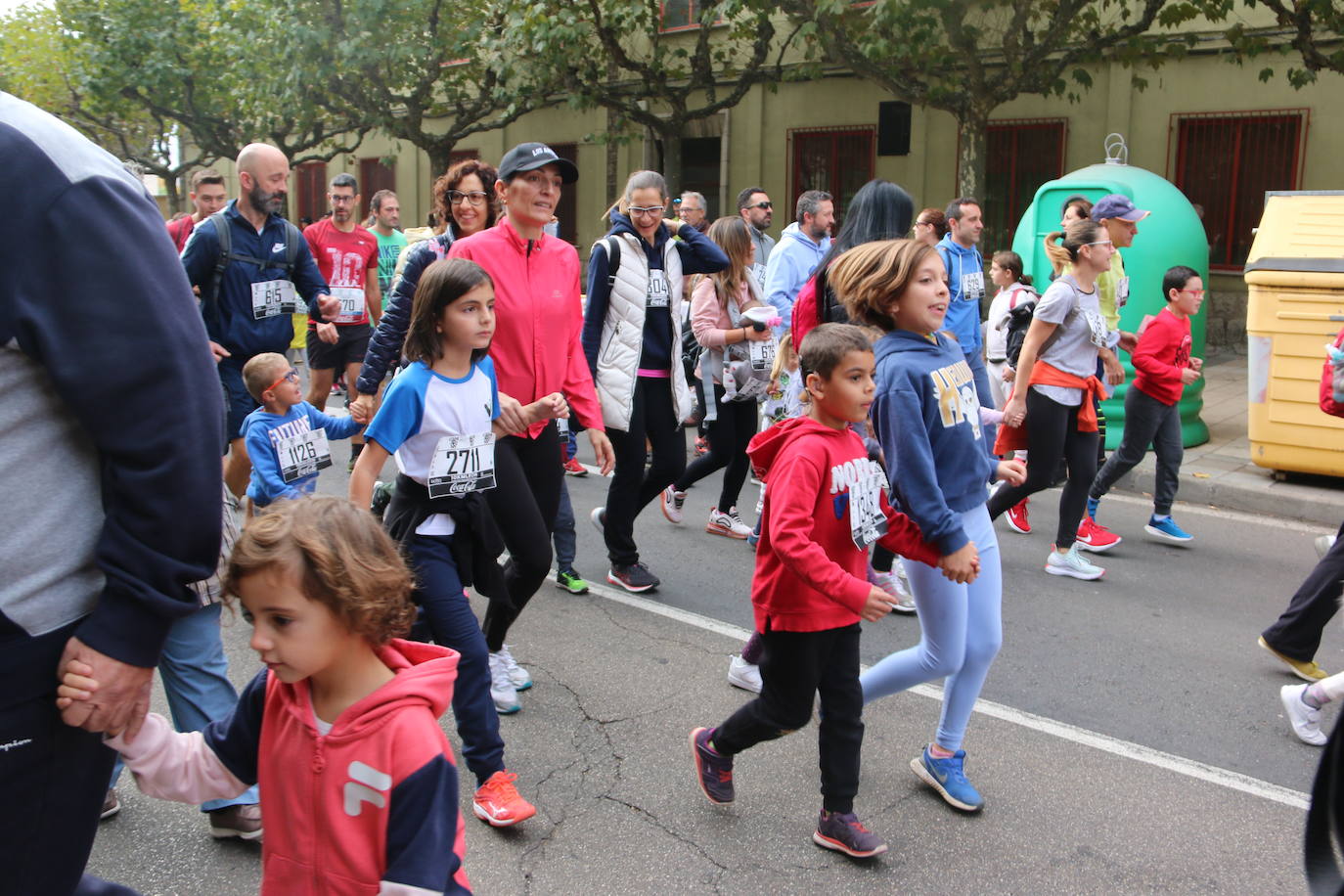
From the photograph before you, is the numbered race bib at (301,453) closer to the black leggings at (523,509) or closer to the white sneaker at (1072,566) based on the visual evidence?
the black leggings at (523,509)

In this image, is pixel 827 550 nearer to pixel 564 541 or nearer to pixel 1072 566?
pixel 564 541

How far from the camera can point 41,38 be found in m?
29.9

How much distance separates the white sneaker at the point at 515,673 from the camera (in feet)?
14.9

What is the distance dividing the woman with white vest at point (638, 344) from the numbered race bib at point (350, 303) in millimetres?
3334

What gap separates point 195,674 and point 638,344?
109 inches

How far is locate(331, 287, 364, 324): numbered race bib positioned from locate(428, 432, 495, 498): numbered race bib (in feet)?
17.0

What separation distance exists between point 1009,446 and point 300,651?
493 centimetres

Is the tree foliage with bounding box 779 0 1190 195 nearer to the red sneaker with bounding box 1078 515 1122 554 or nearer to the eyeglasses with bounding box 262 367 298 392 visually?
the red sneaker with bounding box 1078 515 1122 554

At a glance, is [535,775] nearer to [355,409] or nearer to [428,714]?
[355,409]

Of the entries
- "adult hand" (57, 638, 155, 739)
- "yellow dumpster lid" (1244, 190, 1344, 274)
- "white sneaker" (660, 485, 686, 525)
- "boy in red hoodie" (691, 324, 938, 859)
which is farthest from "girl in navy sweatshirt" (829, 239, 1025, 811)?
"yellow dumpster lid" (1244, 190, 1344, 274)

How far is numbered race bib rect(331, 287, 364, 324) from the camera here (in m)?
8.69

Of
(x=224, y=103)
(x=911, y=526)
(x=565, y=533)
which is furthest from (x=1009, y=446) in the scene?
(x=224, y=103)

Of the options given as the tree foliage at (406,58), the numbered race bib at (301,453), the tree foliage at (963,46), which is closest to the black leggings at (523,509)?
the numbered race bib at (301,453)

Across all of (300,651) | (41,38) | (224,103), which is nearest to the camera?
(300,651)
